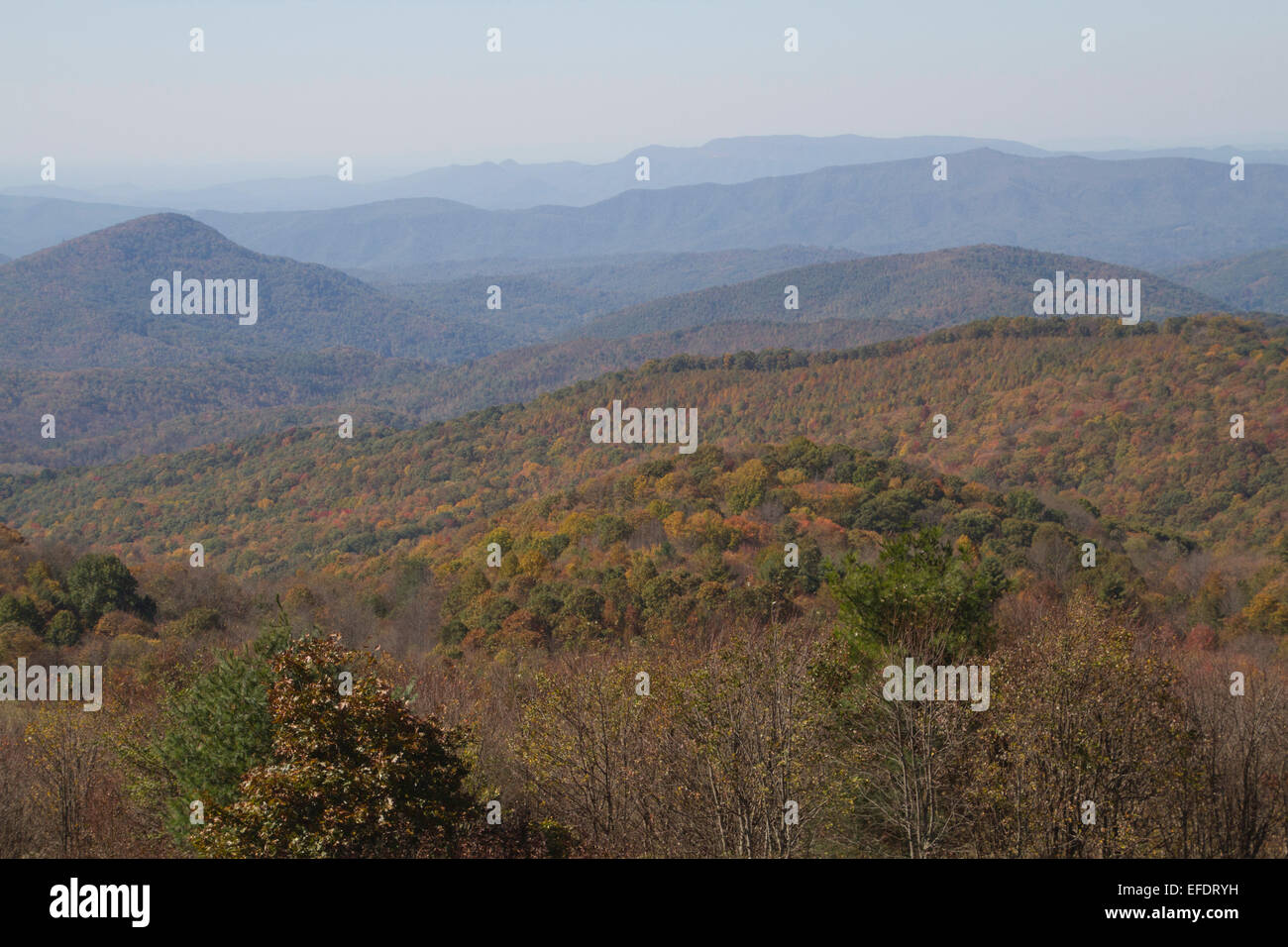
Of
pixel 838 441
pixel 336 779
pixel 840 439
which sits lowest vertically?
pixel 336 779

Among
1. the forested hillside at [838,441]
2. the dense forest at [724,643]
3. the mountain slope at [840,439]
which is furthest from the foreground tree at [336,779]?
the forested hillside at [838,441]

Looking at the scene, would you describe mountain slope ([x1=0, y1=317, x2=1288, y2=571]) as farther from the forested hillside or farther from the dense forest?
the dense forest

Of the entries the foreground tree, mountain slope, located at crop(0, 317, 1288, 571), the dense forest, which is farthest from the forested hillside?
the foreground tree

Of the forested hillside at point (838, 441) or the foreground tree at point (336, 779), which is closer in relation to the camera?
the foreground tree at point (336, 779)

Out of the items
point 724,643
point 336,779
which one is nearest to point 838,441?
point 724,643

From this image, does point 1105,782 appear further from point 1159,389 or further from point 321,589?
point 1159,389

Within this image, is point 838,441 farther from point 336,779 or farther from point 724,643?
point 336,779

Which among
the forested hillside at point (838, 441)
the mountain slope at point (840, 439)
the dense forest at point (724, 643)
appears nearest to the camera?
the dense forest at point (724, 643)

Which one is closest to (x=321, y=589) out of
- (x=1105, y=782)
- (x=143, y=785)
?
(x=143, y=785)

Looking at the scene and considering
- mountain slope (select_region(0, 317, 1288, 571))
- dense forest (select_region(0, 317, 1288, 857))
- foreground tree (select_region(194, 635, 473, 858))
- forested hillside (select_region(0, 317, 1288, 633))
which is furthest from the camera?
mountain slope (select_region(0, 317, 1288, 571))

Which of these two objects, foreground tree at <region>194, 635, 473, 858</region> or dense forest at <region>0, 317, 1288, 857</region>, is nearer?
foreground tree at <region>194, 635, 473, 858</region>

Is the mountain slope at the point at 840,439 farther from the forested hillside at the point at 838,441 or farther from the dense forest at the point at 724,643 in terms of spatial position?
the dense forest at the point at 724,643
